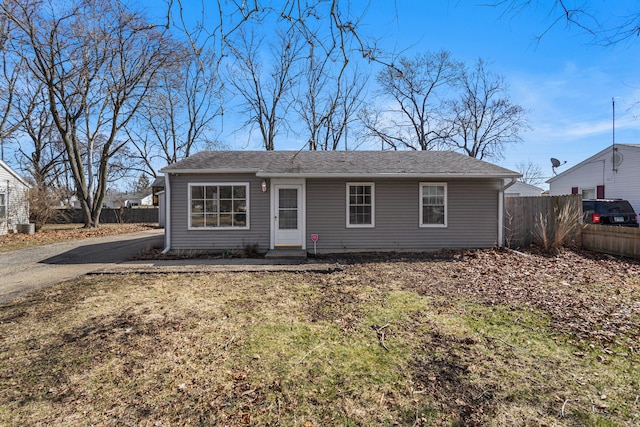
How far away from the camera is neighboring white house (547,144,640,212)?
13.9 m

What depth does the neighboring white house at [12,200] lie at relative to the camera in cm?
1591

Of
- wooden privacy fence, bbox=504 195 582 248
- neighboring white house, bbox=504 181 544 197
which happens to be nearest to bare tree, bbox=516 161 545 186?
neighboring white house, bbox=504 181 544 197

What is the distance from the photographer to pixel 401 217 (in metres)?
9.73

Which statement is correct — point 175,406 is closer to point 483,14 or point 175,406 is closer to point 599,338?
point 483,14

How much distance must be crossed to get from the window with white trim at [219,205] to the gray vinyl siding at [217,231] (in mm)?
146

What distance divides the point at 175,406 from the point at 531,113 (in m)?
31.4

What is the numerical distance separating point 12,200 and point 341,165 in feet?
61.1

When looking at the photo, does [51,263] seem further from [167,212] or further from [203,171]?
[203,171]

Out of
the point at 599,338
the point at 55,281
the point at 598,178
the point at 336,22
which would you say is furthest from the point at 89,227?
the point at 598,178

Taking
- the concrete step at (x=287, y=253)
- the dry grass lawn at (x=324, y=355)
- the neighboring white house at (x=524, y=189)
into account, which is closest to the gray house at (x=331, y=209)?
the concrete step at (x=287, y=253)

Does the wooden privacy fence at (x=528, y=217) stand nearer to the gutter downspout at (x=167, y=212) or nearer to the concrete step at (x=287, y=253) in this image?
the concrete step at (x=287, y=253)

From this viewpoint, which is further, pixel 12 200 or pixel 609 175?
pixel 12 200

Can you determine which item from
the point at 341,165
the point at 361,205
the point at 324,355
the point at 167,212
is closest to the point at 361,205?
the point at 361,205

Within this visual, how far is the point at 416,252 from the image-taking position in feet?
31.6
